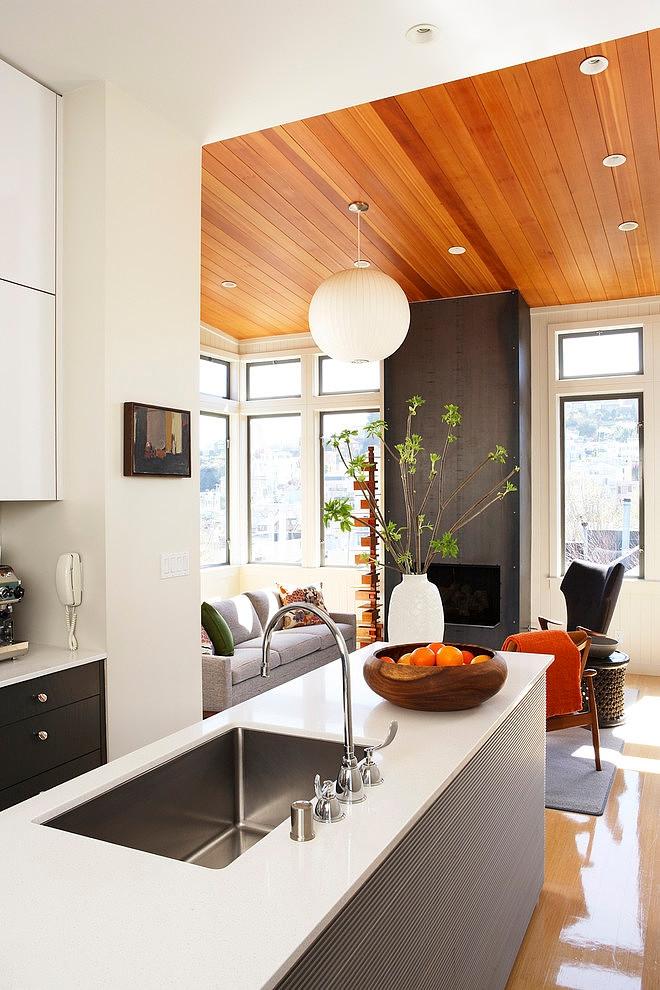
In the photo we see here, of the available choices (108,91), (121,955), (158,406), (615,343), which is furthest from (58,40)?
(615,343)

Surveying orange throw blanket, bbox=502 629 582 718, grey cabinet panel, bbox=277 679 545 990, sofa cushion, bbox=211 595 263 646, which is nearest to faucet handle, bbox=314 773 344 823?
grey cabinet panel, bbox=277 679 545 990

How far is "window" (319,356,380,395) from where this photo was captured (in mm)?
7582

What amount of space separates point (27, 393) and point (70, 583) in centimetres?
72

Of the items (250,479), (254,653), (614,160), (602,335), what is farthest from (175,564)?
(250,479)

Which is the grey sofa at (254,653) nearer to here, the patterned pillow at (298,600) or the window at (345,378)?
the patterned pillow at (298,600)

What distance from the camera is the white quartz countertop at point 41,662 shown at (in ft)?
8.34

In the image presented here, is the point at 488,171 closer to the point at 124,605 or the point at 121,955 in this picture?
the point at 124,605

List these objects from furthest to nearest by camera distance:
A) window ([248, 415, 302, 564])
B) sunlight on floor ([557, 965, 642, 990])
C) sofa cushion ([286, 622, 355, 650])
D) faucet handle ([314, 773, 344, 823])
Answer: window ([248, 415, 302, 564]), sofa cushion ([286, 622, 355, 650]), sunlight on floor ([557, 965, 642, 990]), faucet handle ([314, 773, 344, 823])

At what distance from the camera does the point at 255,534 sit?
8250 mm

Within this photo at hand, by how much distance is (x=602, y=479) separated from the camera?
6707mm

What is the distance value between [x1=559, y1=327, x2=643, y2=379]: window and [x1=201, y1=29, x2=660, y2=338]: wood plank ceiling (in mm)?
358

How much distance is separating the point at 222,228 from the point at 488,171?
183 centimetres

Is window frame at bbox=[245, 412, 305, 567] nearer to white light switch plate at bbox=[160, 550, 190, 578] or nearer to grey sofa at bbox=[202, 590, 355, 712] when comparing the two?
grey sofa at bbox=[202, 590, 355, 712]

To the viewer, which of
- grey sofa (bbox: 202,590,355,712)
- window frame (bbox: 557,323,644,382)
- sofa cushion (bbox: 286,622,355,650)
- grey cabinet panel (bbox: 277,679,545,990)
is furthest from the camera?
window frame (bbox: 557,323,644,382)
